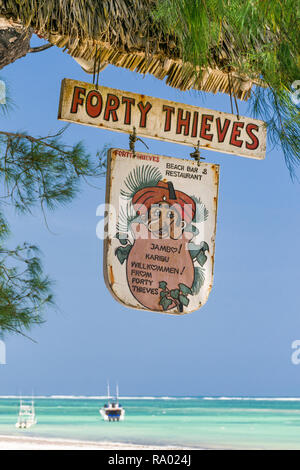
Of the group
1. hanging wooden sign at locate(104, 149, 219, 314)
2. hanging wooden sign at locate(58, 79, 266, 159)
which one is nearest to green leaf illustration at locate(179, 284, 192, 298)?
hanging wooden sign at locate(104, 149, 219, 314)

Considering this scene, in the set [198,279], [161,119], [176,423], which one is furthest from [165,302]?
[176,423]

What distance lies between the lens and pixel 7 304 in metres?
4.38

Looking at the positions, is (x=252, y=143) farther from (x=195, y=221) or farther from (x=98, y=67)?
(x=98, y=67)

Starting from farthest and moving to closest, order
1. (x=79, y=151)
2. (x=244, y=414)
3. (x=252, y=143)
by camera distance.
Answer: (x=244, y=414), (x=79, y=151), (x=252, y=143)

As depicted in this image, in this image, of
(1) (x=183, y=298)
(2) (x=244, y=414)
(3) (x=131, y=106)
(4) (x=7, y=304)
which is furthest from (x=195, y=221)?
(2) (x=244, y=414)

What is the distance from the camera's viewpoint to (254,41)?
111 inches

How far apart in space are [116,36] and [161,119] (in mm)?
331

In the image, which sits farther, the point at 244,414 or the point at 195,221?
the point at 244,414

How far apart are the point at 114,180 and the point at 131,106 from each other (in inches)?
11.8

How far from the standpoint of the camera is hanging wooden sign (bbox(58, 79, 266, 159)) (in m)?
2.54

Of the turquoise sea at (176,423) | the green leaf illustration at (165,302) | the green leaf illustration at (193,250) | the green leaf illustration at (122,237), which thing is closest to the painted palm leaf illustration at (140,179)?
the green leaf illustration at (122,237)

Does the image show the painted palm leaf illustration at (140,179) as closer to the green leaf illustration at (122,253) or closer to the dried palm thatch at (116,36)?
the green leaf illustration at (122,253)

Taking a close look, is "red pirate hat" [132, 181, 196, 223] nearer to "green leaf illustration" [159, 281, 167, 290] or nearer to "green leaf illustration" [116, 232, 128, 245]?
"green leaf illustration" [116, 232, 128, 245]

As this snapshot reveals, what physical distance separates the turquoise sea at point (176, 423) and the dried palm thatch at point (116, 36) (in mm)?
15311
